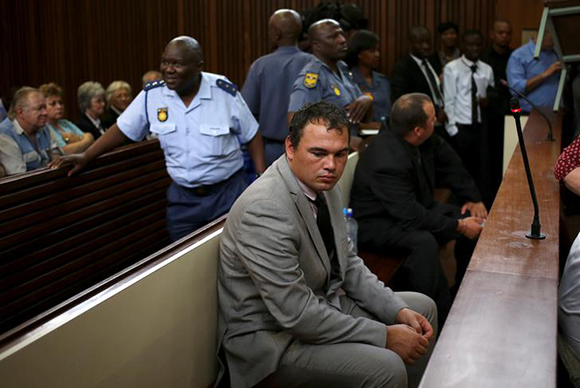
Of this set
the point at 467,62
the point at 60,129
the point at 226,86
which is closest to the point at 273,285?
the point at 226,86

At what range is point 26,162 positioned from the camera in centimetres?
477

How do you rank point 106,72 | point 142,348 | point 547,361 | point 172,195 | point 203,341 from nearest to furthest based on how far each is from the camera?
point 547,361 → point 142,348 → point 203,341 → point 172,195 → point 106,72

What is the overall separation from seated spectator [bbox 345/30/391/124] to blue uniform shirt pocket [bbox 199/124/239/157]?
8.28 feet

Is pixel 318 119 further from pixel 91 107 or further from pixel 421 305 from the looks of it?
pixel 91 107

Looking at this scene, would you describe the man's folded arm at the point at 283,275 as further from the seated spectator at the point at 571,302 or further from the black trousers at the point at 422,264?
the black trousers at the point at 422,264

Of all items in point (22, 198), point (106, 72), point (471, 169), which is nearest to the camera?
point (22, 198)

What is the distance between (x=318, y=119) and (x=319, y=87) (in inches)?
80.7

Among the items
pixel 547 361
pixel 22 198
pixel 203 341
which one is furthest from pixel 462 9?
pixel 547 361

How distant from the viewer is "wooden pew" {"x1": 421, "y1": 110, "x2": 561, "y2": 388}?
1.66 m

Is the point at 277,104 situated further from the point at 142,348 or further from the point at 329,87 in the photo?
the point at 142,348

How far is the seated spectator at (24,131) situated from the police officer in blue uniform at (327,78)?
1.61 meters

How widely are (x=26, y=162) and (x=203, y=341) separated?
103 inches

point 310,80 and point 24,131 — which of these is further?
point 24,131

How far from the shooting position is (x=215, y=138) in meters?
3.88
